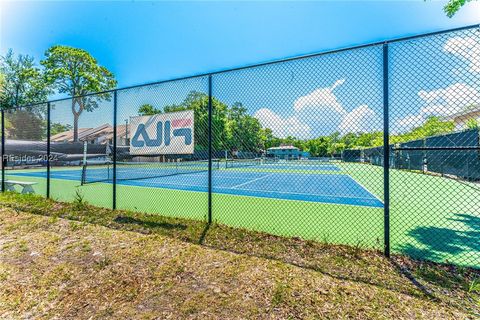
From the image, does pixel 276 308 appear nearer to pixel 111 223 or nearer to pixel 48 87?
pixel 111 223

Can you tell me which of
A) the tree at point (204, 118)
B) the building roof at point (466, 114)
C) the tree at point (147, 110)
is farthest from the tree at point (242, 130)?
the building roof at point (466, 114)

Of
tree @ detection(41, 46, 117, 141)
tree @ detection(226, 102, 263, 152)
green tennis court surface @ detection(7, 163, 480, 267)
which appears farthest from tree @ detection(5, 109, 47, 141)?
tree @ detection(41, 46, 117, 141)

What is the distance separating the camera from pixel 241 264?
3.00 m

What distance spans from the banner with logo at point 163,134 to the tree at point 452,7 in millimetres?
5038

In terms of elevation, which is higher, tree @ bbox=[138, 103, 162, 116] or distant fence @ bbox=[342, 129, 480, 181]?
tree @ bbox=[138, 103, 162, 116]

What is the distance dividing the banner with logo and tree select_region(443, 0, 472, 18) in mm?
5038

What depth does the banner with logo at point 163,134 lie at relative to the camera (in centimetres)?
481

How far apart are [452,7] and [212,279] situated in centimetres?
601

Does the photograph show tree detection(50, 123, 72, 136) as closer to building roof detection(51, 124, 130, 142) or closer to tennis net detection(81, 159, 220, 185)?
building roof detection(51, 124, 130, 142)

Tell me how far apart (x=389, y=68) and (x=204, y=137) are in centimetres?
311

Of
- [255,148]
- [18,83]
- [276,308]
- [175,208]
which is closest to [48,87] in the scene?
[18,83]

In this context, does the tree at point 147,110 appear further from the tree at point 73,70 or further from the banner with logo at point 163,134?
the tree at point 73,70

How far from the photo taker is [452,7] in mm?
4586

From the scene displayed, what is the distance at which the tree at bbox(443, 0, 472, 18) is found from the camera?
14.7 feet
